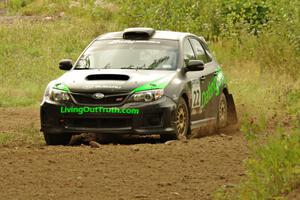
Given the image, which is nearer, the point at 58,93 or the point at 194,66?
the point at 58,93

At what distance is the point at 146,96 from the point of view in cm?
1438

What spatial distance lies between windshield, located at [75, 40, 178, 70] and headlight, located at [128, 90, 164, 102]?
0.93 metres

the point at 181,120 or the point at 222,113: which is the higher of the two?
the point at 181,120

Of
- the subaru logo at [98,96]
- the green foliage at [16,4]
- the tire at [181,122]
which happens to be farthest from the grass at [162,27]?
the green foliage at [16,4]

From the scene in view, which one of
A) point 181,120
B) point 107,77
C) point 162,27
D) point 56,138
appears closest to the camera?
point 107,77

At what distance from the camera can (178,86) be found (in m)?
14.9

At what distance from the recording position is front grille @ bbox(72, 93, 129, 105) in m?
14.3

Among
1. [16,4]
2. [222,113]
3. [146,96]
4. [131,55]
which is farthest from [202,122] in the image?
[16,4]

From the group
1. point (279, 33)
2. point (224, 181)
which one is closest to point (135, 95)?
point (224, 181)

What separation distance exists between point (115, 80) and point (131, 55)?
1134 millimetres

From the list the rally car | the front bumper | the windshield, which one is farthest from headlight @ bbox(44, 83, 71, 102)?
the windshield

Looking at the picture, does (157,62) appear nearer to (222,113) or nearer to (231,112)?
(222,113)

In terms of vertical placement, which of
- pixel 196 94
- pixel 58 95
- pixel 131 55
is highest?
pixel 131 55

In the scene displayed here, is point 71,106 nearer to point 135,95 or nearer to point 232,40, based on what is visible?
point 135,95
